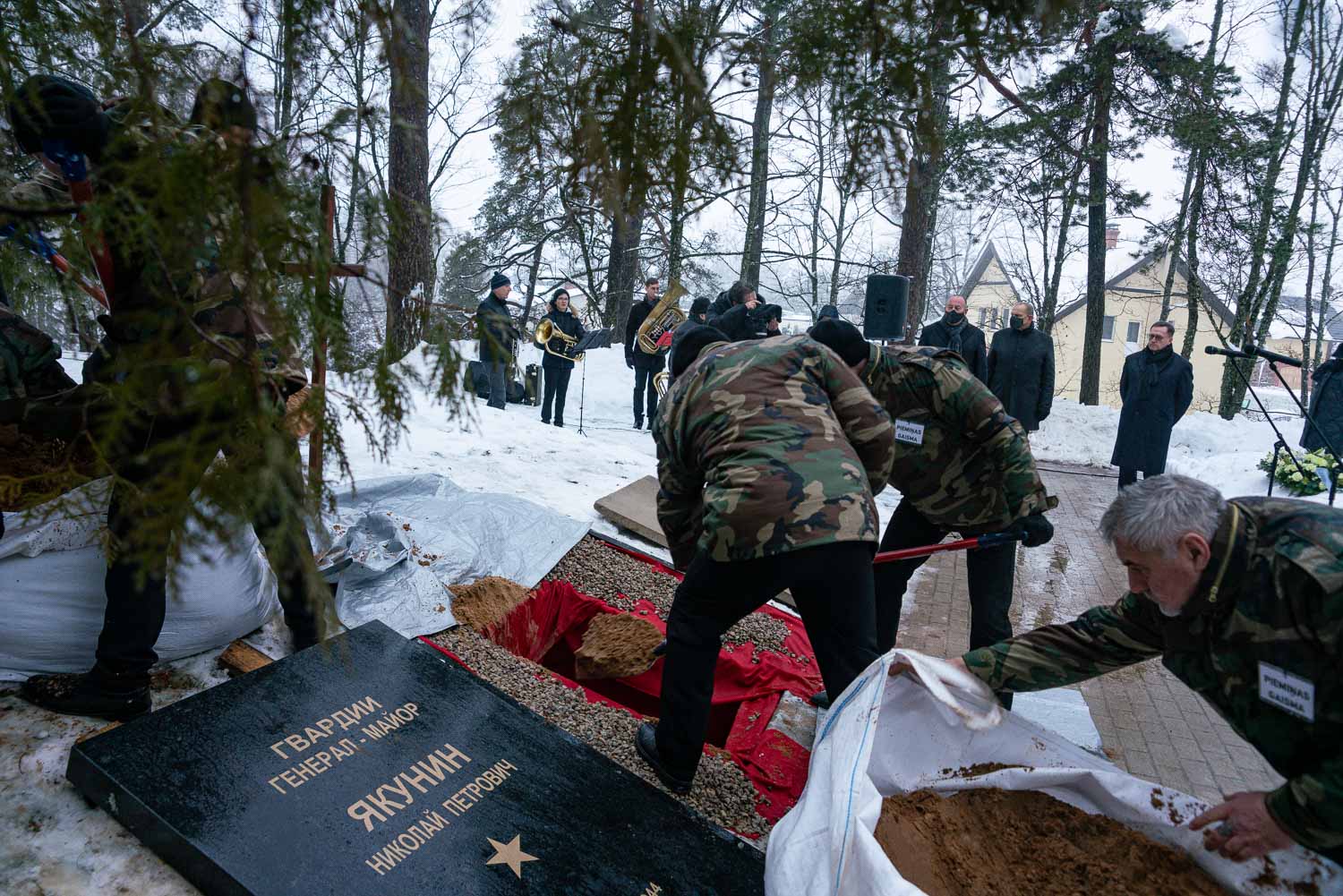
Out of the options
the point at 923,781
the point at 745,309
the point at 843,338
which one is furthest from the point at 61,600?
the point at 745,309

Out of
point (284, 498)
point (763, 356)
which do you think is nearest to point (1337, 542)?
point (763, 356)

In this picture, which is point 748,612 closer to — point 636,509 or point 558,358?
point 636,509

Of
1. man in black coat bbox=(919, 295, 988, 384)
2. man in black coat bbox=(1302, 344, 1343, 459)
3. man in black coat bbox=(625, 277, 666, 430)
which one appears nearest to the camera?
man in black coat bbox=(1302, 344, 1343, 459)

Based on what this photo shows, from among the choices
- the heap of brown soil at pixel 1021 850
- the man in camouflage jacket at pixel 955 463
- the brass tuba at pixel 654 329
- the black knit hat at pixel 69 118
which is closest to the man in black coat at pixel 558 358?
the brass tuba at pixel 654 329

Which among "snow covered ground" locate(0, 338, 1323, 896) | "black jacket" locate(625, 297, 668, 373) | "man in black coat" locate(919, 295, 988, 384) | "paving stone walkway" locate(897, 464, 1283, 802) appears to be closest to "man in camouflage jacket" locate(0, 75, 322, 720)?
"snow covered ground" locate(0, 338, 1323, 896)

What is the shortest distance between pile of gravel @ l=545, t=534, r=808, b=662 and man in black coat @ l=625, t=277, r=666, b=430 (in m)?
4.99

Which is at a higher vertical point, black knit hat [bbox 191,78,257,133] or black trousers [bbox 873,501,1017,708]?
black knit hat [bbox 191,78,257,133]

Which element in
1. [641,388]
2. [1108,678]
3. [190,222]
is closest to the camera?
[190,222]

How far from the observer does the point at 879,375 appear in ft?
10.3

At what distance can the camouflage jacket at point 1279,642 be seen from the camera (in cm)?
157

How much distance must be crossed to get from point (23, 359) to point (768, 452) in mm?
2010

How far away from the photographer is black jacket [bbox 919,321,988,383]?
8078 mm

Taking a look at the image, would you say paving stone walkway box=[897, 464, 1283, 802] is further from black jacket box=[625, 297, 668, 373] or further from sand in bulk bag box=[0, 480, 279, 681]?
black jacket box=[625, 297, 668, 373]

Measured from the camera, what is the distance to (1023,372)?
322 inches
